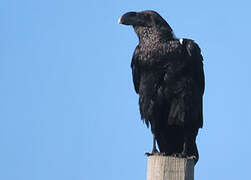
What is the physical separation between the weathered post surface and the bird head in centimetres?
281

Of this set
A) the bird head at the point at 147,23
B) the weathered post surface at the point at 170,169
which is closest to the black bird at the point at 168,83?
the bird head at the point at 147,23

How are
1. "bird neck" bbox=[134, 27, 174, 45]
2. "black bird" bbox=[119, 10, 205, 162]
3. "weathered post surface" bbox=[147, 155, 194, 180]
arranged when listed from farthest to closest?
"bird neck" bbox=[134, 27, 174, 45], "black bird" bbox=[119, 10, 205, 162], "weathered post surface" bbox=[147, 155, 194, 180]

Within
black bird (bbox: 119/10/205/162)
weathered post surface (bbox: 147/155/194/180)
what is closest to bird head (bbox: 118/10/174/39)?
black bird (bbox: 119/10/205/162)

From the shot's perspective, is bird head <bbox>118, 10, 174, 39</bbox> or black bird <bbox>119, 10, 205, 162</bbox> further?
bird head <bbox>118, 10, 174, 39</bbox>

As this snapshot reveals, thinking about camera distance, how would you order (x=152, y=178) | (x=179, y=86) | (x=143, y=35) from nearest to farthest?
(x=152, y=178) < (x=179, y=86) < (x=143, y=35)

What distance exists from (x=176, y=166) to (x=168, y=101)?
7.61ft

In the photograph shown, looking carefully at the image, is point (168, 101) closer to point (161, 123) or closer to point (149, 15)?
point (161, 123)

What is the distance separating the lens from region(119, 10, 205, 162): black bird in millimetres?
7445

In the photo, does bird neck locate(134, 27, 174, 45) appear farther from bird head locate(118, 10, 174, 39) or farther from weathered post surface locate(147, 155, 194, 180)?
weathered post surface locate(147, 155, 194, 180)

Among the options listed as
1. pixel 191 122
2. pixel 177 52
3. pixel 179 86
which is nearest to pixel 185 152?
pixel 191 122

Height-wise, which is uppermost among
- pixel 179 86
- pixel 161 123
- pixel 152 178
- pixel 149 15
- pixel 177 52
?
pixel 149 15

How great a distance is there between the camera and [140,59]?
7836 mm

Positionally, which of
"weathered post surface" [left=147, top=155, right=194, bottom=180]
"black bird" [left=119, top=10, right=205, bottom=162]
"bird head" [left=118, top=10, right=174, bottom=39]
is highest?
"bird head" [left=118, top=10, right=174, bottom=39]

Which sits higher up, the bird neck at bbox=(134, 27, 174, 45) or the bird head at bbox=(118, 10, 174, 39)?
the bird head at bbox=(118, 10, 174, 39)
